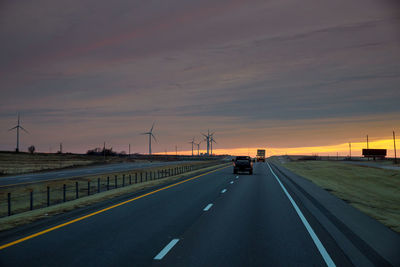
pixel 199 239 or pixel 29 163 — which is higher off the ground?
pixel 29 163

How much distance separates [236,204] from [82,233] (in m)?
8.49

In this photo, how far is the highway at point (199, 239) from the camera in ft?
24.8

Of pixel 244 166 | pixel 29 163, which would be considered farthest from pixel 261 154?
pixel 244 166

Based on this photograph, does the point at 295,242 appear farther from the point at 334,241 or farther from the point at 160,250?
the point at 160,250

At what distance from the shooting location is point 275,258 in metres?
7.77

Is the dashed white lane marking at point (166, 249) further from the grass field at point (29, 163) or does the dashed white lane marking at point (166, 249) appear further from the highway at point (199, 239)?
the grass field at point (29, 163)

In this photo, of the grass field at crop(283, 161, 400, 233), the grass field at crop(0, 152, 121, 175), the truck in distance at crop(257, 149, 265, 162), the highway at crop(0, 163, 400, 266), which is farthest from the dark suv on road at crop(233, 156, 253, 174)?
the truck in distance at crop(257, 149, 265, 162)

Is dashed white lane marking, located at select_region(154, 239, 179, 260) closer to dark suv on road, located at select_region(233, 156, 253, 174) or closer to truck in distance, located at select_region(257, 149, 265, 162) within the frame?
dark suv on road, located at select_region(233, 156, 253, 174)

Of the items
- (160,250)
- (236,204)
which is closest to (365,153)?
(236,204)

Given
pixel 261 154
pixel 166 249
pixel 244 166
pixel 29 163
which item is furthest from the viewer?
pixel 261 154

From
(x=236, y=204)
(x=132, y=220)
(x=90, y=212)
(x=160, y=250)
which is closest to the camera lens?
(x=160, y=250)

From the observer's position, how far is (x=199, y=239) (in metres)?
9.55

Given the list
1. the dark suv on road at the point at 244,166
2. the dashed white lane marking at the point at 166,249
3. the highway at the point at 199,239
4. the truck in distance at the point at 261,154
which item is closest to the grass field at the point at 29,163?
the dark suv on road at the point at 244,166

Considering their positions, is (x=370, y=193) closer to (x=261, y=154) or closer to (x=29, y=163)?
(x=29, y=163)
